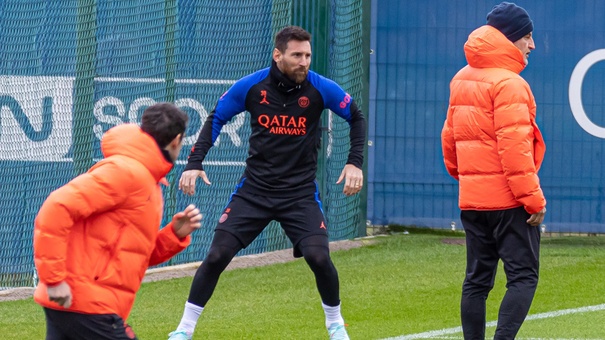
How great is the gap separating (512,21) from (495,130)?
61cm

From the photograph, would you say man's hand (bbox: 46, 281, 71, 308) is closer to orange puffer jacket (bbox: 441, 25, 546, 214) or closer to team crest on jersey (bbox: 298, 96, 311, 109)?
orange puffer jacket (bbox: 441, 25, 546, 214)

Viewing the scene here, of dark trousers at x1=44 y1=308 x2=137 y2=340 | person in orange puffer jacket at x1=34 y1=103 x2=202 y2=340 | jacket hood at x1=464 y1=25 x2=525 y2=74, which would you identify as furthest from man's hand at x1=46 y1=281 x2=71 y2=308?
jacket hood at x1=464 y1=25 x2=525 y2=74

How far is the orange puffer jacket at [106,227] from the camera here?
436 centimetres

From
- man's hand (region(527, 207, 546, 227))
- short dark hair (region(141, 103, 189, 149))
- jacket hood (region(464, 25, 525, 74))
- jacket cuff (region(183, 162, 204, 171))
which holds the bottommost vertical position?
man's hand (region(527, 207, 546, 227))

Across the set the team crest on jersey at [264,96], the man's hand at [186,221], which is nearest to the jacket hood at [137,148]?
the man's hand at [186,221]

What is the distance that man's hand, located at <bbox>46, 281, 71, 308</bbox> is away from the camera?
173 inches

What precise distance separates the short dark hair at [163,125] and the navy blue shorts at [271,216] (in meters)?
2.37

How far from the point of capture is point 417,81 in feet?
40.9

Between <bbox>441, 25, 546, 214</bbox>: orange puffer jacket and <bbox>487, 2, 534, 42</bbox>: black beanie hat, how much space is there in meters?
0.05

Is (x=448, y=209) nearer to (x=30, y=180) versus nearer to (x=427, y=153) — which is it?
(x=427, y=153)

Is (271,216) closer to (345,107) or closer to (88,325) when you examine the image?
(345,107)

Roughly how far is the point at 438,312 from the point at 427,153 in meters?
3.92

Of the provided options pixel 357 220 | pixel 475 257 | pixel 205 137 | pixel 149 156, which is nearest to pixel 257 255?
pixel 357 220

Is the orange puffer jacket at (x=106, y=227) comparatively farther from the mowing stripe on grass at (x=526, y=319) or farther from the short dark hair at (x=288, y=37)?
the mowing stripe on grass at (x=526, y=319)
